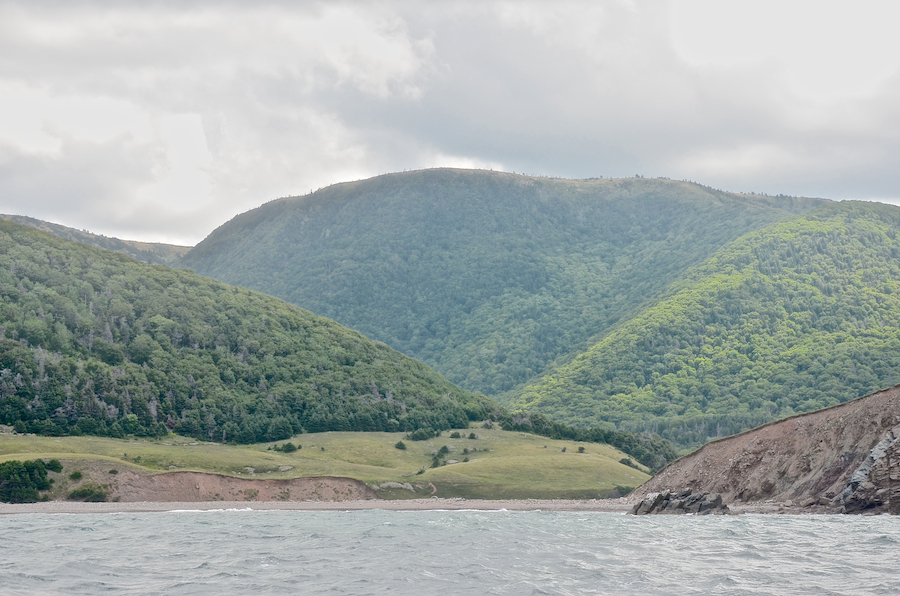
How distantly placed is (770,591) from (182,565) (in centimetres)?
2187

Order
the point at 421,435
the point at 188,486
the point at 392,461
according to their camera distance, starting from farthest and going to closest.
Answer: the point at 421,435 < the point at 392,461 < the point at 188,486

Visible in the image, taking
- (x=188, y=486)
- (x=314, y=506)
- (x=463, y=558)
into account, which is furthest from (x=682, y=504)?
(x=188, y=486)

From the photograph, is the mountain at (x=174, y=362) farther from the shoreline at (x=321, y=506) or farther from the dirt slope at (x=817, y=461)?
the dirt slope at (x=817, y=461)

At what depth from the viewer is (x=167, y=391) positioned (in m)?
137

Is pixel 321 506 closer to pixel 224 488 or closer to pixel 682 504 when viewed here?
pixel 224 488

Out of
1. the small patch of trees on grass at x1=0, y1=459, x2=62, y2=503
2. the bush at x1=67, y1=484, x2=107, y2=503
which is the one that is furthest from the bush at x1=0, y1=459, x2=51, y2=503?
the bush at x1=67, y1=484, x2=107, y2=503

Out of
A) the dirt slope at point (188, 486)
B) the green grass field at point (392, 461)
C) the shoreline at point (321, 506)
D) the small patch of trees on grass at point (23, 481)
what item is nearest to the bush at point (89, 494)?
the dirt slope at point (188, 486)

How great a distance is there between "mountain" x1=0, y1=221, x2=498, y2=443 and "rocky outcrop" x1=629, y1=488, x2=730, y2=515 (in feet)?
259

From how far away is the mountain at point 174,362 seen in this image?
414 ft

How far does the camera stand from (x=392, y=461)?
128500mm

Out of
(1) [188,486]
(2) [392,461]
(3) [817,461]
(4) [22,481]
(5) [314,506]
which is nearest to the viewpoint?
(3) [817,461]

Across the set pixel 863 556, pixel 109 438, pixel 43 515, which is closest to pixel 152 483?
pixel 43 515

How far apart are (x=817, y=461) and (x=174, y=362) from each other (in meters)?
107

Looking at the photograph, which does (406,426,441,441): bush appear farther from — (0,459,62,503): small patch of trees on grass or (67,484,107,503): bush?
(0,459,62,503): small patch of trees on grass
